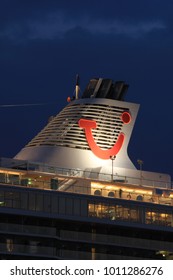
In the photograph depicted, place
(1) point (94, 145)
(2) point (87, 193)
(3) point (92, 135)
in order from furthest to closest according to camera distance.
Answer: (3) point (92, 135) < (1) point (94, 145) < (2) point (87, 193)

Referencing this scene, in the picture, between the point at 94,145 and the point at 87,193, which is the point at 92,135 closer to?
the point at 94,145

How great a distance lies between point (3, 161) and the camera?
83.4 meters

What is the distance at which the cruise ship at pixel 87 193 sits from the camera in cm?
7988

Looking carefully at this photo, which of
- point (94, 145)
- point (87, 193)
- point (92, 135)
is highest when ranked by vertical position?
point (92, 135)

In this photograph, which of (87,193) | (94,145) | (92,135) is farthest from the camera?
(92,135)

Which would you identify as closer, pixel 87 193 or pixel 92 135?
pixel 87 193

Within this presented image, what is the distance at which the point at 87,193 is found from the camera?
8425cm

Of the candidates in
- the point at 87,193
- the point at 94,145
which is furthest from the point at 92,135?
the point at 87,193

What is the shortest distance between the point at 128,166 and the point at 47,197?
10585 mm

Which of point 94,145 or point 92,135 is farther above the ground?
point 92,135

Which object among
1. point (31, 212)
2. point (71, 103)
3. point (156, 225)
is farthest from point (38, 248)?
point (71, 103)

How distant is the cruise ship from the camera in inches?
3145

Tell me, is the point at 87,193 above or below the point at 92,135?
below

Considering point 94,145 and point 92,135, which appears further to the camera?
point 92,135
